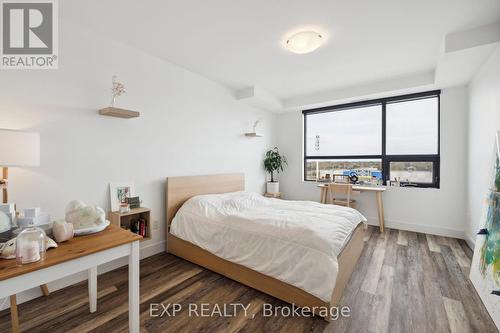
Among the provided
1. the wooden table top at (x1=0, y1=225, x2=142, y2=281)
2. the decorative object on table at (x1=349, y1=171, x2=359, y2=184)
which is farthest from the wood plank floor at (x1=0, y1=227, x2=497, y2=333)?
the decorative object on table at (x1=349, y1=171, x2=359, y2=184)

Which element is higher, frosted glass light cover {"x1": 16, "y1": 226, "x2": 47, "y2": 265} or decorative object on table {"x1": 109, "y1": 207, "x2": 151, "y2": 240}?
frosted glass light cover {"x1": 16, "y1": 226, "x2": 47, "y2": 265}

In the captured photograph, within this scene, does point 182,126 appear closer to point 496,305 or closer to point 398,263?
point 398,263

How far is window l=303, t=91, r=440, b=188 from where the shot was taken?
3645 mm

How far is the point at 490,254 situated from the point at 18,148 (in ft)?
12.2

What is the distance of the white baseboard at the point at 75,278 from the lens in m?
1.80

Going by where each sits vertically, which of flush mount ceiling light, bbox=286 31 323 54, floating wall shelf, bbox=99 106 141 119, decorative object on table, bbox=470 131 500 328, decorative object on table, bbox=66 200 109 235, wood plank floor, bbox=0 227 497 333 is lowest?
wood plank floor, bbox=0 227 497 333

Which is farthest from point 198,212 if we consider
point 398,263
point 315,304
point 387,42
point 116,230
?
point 387,42

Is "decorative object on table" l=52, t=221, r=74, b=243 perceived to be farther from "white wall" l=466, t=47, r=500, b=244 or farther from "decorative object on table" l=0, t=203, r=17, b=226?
"white wall" l=466, t=47, r=500, b=244

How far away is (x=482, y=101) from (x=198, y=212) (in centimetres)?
368

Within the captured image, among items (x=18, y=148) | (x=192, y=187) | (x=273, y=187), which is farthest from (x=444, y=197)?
(x=18, y=148)

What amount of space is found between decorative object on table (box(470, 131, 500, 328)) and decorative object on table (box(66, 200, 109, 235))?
9.32 ft

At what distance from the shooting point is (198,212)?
8.40 feet

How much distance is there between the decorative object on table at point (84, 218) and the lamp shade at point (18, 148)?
506 millimetres

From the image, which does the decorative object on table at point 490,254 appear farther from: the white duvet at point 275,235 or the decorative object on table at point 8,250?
the decorative object on table at point 8,250
